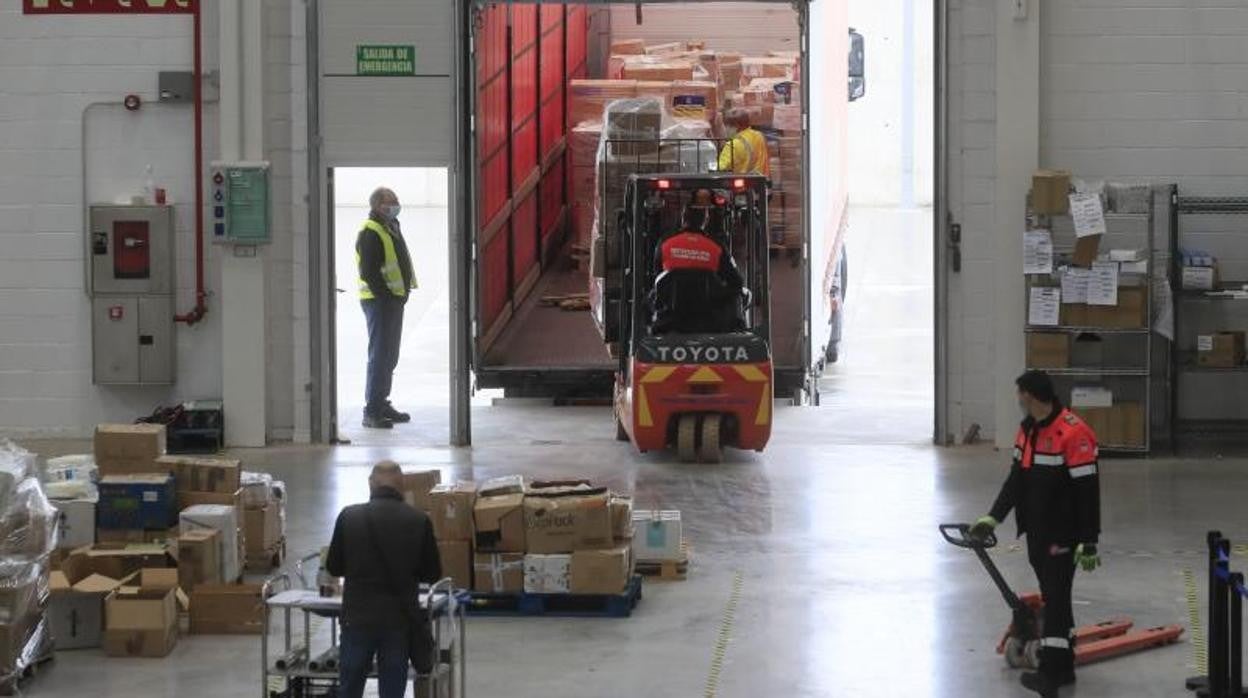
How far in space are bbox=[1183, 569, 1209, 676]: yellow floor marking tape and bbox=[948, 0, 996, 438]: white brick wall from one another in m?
4.83

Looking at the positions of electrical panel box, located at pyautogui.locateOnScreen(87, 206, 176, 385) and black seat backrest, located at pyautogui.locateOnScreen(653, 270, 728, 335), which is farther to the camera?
electrical panel box, located at pyautogui.locateOnScreen(87, 206, 176, 385)

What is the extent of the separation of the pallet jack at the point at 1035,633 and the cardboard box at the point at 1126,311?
5702 millimetres

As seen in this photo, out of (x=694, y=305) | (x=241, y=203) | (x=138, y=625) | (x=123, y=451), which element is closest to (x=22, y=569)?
(x=138, y=625)

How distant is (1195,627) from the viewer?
39.0ft

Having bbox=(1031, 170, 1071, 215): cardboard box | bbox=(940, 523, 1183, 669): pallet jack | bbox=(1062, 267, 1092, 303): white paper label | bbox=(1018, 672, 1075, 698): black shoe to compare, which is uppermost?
bbox=(1031, 170, 1071, 215): cardboard box

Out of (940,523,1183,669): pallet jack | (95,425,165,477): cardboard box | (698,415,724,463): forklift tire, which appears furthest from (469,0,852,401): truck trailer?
(940,523,1183,669): pallet jack

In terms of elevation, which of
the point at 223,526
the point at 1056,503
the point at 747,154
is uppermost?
the point at 747,154

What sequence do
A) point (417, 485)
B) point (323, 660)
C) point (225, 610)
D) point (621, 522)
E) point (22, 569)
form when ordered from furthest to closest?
1. point (417, 485)
2. point (621, 522)
3. point (225, 610)
4. point (22, 569)
5. point (323, 660)

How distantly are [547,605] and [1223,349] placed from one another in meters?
7.17

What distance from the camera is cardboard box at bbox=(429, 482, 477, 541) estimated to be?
12289 mm

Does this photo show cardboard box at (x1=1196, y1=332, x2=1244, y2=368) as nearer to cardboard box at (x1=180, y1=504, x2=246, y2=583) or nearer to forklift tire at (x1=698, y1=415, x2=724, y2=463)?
forklift tire at (x1=698, y1=415, x2=724, y2=463)

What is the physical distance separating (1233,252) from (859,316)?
421 inches

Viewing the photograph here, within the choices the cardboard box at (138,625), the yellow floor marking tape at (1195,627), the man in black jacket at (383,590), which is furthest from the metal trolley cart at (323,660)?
the yellow floor marking tape at (1195,627)

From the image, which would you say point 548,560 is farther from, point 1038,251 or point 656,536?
point 1038,251
